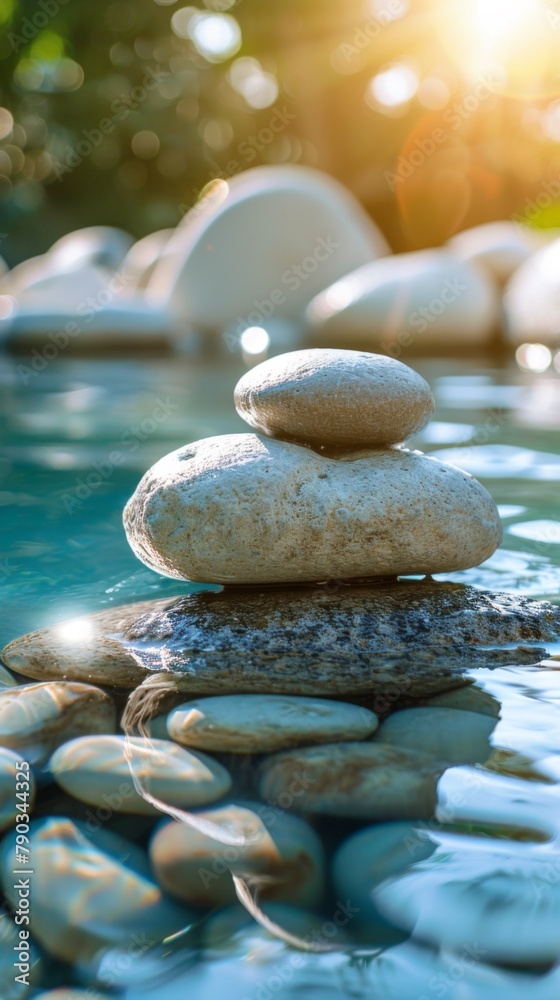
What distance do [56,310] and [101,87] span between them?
17.6 m

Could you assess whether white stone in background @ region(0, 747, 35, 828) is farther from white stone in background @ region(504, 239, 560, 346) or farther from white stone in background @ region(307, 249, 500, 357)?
white stone in background @ region(504, 239, 560, 346)

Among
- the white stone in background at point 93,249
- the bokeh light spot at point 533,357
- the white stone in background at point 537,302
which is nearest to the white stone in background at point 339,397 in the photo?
the bokeh light spot at point 533,357

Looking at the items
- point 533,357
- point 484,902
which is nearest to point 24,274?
point 533,357

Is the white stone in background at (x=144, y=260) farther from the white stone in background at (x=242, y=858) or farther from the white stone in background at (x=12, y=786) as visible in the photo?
the white stone in background at (x=242, y=858)

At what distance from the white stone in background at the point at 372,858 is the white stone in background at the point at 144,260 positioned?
17.0 m

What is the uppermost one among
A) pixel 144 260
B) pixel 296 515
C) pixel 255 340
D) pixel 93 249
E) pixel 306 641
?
pixel 93 249

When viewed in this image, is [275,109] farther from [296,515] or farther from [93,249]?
[296,515]

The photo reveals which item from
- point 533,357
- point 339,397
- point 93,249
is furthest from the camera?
point 93,249

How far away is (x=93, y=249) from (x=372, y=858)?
21.3m

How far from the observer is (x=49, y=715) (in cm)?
234

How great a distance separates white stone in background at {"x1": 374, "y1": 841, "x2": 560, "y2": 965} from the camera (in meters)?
1.68

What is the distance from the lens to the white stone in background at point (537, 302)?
11.7 metres

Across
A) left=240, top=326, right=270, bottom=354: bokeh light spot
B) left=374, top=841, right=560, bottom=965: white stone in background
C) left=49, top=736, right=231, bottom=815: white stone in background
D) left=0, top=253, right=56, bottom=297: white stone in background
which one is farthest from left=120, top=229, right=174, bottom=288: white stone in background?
left=374, top=841, right=560, bottom=965: white stone in background

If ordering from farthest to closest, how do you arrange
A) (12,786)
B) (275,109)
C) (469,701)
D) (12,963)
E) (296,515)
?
(275,109) < (296,515) < (469,701) < (12,786) < (12,963)
